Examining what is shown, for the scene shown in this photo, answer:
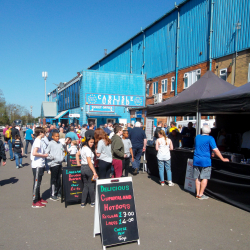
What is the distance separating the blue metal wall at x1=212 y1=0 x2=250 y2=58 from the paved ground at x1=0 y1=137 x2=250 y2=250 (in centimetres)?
1298

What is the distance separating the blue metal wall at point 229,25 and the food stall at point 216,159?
7.92 m

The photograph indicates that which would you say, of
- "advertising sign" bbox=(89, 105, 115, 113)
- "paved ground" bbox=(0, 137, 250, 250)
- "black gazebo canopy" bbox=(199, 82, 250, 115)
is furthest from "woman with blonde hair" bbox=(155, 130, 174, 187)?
"advertising sign" bbox=(89, 105, 115, 113)

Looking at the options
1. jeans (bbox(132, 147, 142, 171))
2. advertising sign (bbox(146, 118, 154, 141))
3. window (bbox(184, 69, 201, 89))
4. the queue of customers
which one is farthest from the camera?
window (bbox(184, 69, 201, 89))

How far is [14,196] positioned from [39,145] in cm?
200

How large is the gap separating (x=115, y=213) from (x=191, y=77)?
55.9 feet

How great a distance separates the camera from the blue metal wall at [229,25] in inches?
560

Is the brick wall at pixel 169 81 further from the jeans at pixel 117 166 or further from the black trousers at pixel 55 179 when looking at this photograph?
the black trousers at pixel 55 179

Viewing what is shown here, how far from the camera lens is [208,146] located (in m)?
5.32

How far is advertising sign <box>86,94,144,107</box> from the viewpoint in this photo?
2077cm

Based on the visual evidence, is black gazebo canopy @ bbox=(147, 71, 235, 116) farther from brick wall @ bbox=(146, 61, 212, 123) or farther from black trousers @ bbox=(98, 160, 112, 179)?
brick wall @ bbox=(146, 61, 212, 123)

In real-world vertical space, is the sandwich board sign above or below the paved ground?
above

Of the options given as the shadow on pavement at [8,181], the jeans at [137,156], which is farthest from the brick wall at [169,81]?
the shadow on pavement at [8,181]

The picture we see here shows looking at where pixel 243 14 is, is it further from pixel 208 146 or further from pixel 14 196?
pixel 14 196

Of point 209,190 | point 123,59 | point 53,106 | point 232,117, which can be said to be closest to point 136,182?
point 209,190
